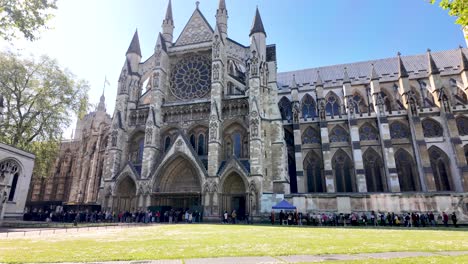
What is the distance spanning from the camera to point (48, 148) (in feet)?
90.0

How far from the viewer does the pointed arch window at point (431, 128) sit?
28344 mm

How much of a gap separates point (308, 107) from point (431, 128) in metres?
13.8

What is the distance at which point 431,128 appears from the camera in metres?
28.8

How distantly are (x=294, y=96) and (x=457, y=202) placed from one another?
726 inches

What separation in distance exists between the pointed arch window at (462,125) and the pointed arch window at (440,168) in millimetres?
3330

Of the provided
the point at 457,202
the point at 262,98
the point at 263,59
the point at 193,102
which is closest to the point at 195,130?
the point at 193,102

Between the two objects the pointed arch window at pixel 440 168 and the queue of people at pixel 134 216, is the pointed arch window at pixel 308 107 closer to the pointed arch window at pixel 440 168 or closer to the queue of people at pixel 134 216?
the pointed arch window at pixel 440 168

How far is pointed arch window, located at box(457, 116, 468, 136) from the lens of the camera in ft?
91.6

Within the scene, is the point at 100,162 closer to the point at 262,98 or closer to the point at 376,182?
the point at 262,98

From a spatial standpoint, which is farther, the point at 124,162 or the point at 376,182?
→ the point at 376,182

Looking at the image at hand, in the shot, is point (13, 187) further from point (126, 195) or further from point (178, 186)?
point (178, 186)

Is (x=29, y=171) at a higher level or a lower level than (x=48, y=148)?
lower

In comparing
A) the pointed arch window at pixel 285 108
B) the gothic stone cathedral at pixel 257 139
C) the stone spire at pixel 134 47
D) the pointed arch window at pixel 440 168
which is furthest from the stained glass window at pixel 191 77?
the pointed arch window at pixel 440 168

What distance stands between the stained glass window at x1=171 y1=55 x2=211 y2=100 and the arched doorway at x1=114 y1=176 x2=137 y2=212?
1026 cm
